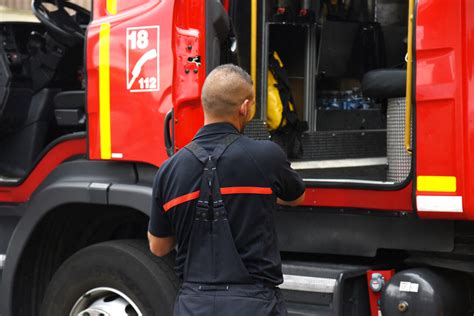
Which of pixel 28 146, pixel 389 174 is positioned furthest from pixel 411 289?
pixel 28 146

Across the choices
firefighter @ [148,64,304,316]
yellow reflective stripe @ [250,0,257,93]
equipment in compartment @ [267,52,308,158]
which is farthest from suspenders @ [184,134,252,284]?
equipment in compartment @ [267,52,308,158]

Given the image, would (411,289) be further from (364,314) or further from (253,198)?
(253,198)

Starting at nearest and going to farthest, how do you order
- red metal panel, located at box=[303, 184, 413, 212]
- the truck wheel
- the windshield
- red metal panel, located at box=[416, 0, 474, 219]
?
red metal panel, located at box=[416, 0, 474, 219]
red metal panel, located at box=[303, 184, 413, 212]
the truck wheel
the windshield

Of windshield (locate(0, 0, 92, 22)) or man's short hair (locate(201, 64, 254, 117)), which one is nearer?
man's short hair (locate(201, 64, 254, 117))

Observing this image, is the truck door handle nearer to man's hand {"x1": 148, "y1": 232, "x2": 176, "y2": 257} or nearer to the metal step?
the metal step

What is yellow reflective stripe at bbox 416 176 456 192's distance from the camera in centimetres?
361

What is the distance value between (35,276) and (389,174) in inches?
85.5

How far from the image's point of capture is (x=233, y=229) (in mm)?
3090

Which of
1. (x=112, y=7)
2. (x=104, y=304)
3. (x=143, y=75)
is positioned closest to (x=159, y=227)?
(x=143, y=75)

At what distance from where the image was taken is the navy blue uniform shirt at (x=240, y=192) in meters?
3.09

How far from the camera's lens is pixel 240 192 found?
3.09 metres

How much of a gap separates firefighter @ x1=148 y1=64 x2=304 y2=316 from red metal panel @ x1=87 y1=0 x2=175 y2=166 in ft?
3.65

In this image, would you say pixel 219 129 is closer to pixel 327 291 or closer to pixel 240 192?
pixel 240 192

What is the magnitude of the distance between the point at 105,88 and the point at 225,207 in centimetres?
165
